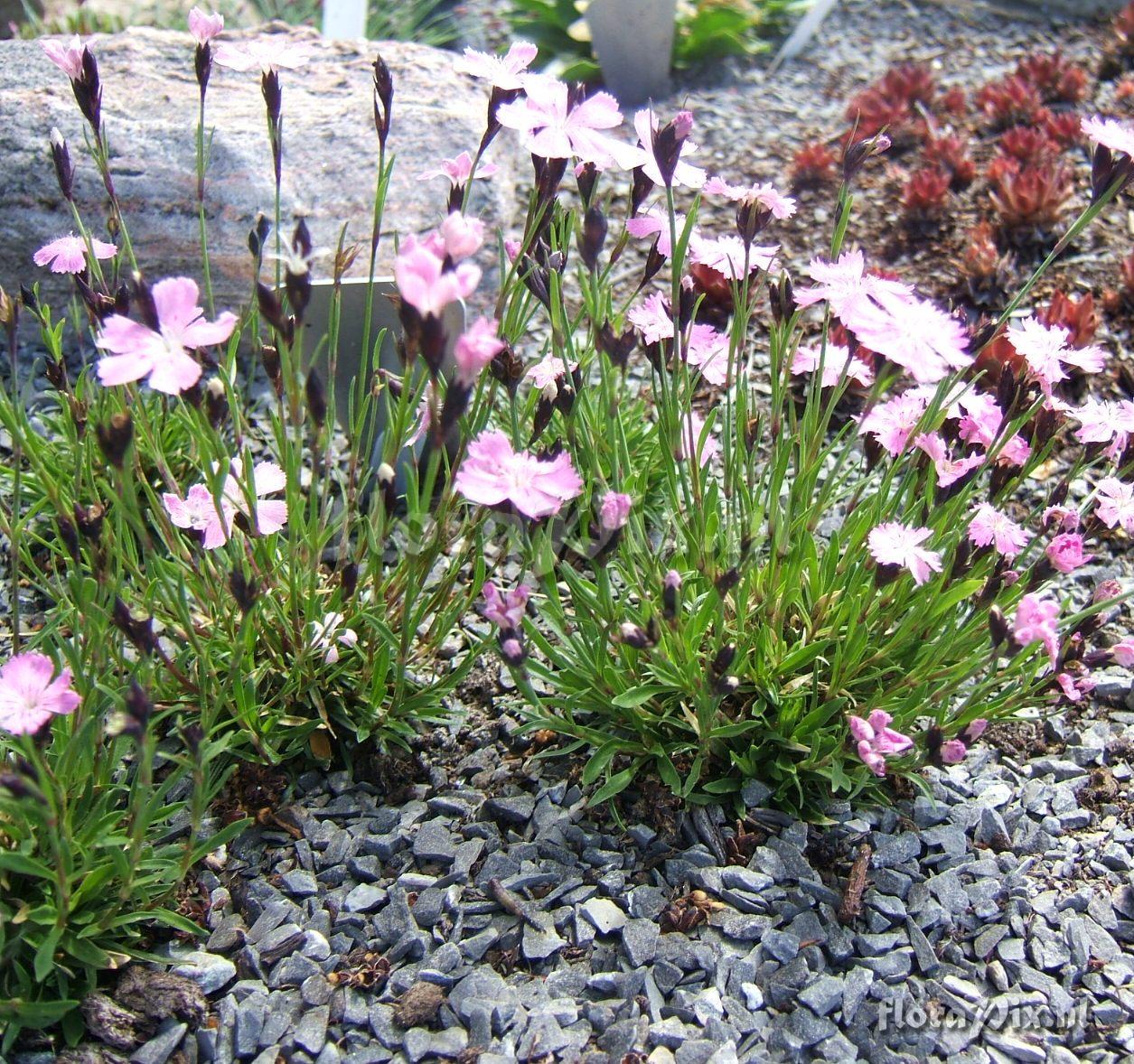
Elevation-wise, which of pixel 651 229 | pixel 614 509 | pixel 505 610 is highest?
pixel 651 229

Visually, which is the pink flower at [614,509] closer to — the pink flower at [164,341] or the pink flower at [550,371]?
the pink flower at [550,371]

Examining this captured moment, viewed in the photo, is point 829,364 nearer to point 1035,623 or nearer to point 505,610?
point 1035,623

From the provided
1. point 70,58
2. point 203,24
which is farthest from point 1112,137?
point 70,58

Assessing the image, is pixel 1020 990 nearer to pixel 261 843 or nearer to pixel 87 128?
pixel 261 843

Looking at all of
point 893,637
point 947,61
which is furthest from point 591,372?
point 947,61

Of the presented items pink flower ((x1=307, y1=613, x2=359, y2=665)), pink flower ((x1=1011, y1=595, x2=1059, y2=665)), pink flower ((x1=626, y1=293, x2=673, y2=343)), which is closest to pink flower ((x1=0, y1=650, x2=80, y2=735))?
pink flower ((x1=307, y1=613, x2=359, y2=665))

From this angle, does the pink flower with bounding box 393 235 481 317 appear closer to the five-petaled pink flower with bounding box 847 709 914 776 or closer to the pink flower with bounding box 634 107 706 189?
the pink flower with bounding box 634 107 706 189
